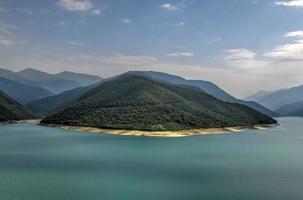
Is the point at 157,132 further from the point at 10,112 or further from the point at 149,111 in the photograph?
the point at 10,112

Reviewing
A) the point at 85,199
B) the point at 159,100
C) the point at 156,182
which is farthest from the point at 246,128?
the point at 85,199

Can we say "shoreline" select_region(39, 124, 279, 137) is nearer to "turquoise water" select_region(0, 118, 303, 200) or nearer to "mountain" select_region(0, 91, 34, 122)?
"turquoise water" select_region(0, 118, 303, 200)

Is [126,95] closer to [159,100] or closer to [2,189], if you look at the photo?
[159,100]

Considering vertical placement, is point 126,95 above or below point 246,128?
above

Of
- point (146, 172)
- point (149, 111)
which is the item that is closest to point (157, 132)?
point (149, 111)

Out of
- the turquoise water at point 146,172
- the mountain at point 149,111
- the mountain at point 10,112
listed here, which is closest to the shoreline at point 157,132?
the mountain at point 149,111

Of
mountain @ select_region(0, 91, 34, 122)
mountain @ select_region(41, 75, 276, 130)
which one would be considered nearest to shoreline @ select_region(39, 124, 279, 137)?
mountain @ select_region(41, 75, 276, 130)
